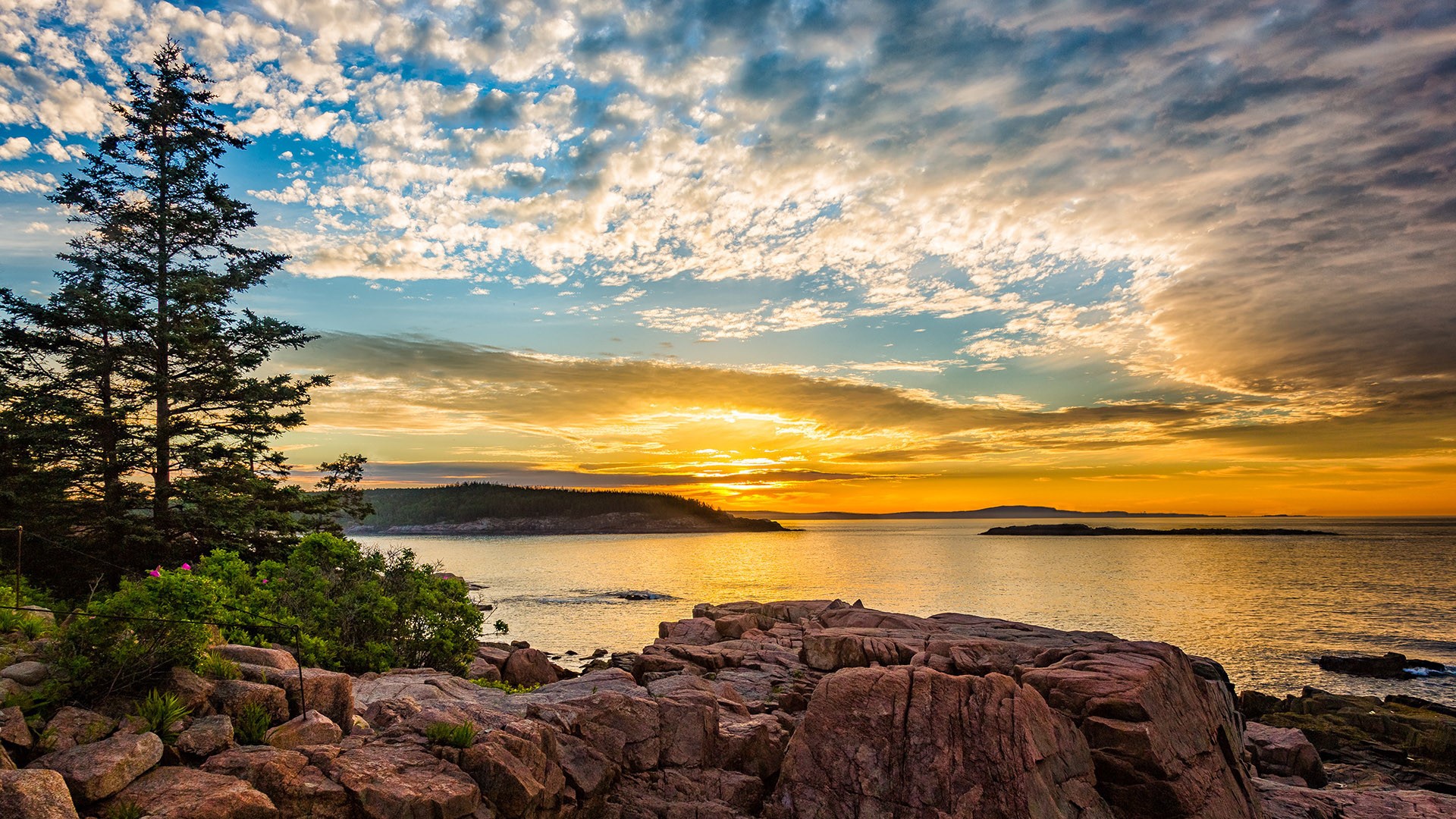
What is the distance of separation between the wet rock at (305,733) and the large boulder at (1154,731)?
55.2ft

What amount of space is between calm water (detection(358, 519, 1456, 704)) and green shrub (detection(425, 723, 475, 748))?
40869 mm

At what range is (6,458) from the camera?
96.4 ft

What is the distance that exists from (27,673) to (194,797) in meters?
4.37

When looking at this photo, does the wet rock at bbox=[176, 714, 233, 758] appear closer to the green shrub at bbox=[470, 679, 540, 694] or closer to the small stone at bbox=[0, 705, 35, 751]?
the small stone at bbox=[0, 705, 35, 751]

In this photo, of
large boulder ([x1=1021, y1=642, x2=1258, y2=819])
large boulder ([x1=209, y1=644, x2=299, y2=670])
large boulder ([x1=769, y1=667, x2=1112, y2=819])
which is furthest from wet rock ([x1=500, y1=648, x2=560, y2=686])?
large boulder ([x1=1021, y1=642, x2=1258, y2=819])

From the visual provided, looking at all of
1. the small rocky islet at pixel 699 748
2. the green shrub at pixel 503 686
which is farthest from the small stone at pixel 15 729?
the green shrub at pixel 503 686

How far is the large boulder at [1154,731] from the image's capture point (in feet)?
52.9

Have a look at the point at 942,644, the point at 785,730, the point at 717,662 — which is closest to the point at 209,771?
the point at 785,730

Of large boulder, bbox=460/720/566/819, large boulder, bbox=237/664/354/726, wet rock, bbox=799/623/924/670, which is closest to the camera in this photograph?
large boulder, bbox=460/720/566/819

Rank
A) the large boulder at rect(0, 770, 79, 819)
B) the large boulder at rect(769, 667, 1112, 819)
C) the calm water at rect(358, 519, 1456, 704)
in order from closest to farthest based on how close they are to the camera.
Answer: the large boulder at rect(0, 770, 79, 819), the large boulder at rect(769, 667, 1112, 819), the calm water at rect(358, 519, 1456, 704)

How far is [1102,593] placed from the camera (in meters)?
86.9

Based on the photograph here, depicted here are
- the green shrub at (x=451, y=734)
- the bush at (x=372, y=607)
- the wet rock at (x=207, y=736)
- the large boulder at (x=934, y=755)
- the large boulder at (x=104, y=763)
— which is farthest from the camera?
the bush at (x=372, y=607)

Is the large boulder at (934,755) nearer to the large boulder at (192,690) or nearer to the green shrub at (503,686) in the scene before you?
the large boulder at (192,690)

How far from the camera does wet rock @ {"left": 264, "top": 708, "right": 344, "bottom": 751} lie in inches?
491
